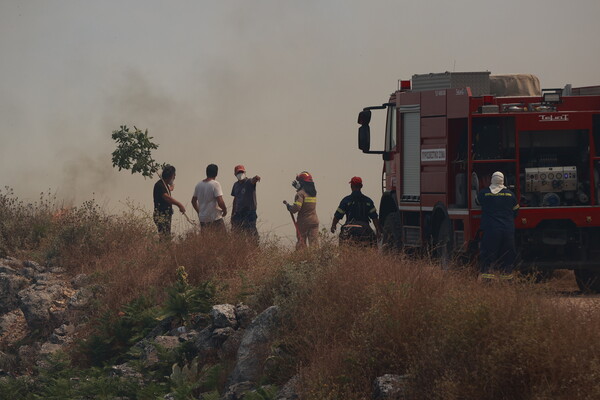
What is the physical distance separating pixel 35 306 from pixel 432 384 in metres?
9.83

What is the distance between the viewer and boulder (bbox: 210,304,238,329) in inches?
464

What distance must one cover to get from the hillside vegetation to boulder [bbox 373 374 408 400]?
2.9 inches

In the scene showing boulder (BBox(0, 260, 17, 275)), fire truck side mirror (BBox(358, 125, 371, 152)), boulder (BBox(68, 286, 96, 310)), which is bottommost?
boulder (BBox(68, 286, 96, 310))

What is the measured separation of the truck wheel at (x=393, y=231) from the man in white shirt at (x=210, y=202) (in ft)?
9.01

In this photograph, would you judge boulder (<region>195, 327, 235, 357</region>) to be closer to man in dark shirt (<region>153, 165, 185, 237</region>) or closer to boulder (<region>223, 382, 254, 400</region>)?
boulder (<region>223, 382, 254, 400</region>)

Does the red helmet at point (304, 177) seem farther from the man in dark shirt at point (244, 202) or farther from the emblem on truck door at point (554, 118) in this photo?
the emblem on truck door at point (554, 118)

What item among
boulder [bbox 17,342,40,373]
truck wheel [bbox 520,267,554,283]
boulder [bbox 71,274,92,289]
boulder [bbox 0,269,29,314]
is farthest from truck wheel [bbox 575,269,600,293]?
boulder [bbox 0,269,29,314]

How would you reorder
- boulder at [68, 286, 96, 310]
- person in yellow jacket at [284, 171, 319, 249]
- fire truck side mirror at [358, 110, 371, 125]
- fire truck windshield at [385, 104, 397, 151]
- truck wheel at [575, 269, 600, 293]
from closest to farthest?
1. truck wheel at [575, 269, 600, 293]
2. boulder at [68, 286, 96, 310]
3. fire truck side mirror at [358, 110, 371, 125]
4. fire truck windshield at [385, 104, 397, 151]
5. person in yellow jacket at [284, 171, 319, 249]

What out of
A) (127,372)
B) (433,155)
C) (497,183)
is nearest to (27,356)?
(127,372)

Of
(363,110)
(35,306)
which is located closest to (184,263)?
(35,306)

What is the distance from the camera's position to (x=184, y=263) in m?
14.8

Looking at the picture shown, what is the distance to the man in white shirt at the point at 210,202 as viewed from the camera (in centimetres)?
1636

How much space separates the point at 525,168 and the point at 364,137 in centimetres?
311

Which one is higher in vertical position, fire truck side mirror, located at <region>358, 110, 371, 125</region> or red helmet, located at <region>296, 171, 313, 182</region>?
fire truck side mirror, located at <region>358, 110, 371, 125</region>
